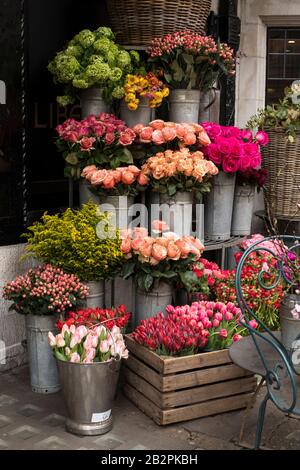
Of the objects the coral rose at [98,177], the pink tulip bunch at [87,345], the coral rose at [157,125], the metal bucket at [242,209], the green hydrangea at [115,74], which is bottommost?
the pink tulip bunch at [87,345]

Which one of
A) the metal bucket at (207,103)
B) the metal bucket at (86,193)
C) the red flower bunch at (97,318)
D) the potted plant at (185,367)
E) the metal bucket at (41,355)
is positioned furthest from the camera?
the metal bucket at (207,103)

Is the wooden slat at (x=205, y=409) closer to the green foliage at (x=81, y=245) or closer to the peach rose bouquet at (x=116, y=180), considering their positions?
the green foliage at (x=81, y=245)

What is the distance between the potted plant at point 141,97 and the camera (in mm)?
5211

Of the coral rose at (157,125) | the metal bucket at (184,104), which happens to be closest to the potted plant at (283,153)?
the metal bucket at (184,104)

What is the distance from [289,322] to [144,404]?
116 cm

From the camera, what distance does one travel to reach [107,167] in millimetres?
5230

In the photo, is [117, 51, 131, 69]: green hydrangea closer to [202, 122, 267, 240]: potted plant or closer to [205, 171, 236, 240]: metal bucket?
[202, 122, 267, 240]: potted plant

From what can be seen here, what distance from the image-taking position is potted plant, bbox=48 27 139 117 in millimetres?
5078

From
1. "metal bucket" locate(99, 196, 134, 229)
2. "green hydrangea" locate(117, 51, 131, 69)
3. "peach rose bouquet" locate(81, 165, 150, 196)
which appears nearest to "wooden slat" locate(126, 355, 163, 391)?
"metal bucket" locate(99, 196, 134, 229)

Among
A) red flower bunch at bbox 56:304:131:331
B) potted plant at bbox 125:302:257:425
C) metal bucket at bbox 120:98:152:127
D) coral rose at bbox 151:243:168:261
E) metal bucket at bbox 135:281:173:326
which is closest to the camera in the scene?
potted plant at bbox 125:302:257:425

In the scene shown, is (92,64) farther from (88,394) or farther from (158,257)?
(88,394)

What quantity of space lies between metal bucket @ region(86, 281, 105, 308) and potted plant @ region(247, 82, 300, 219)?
180 cm

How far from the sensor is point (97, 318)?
4.65 meters

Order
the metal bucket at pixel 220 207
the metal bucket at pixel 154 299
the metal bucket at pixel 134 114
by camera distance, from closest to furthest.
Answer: the metal bucket at pixel 154 299, the metal bucket at pixel 134 114, the metal bucket at pixel 220 207
